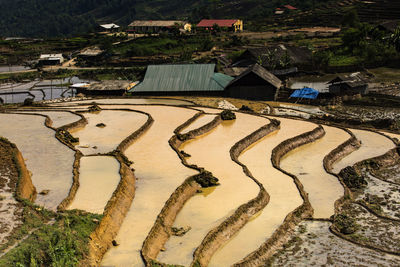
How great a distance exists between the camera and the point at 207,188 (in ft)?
62.6

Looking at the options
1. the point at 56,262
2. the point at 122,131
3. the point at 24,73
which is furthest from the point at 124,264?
the point at 24,73

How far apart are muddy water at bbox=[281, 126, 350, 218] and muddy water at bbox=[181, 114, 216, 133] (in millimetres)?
5755

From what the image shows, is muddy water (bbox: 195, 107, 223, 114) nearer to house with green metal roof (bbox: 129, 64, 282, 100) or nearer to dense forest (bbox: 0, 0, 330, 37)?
house with green metal roof (bbox: 129, 64, 282, 100)

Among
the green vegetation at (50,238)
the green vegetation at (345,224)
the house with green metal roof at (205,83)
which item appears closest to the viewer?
the green vegetation at (50,238)

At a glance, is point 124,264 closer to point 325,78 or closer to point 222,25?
point 325,78

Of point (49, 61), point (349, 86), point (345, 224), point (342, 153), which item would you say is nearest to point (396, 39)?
point (349, 86)

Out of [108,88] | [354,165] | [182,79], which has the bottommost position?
[108,88]

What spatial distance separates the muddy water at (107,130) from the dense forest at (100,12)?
3270 inches

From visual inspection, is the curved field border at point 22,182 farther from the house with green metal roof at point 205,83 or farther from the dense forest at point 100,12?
the dense forest at point 100,12

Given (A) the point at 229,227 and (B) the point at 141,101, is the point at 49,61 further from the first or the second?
(A) the point at 229,227

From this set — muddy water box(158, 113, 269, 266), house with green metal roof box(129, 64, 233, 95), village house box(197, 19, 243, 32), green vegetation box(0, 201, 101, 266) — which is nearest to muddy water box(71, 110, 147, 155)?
muddy water box(158, 113, 269, 266)

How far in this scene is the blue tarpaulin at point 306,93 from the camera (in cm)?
3831

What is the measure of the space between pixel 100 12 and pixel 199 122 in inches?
5946

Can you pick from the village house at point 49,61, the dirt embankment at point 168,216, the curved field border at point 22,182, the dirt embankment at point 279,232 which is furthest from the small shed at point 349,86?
the village house at point 49,61
